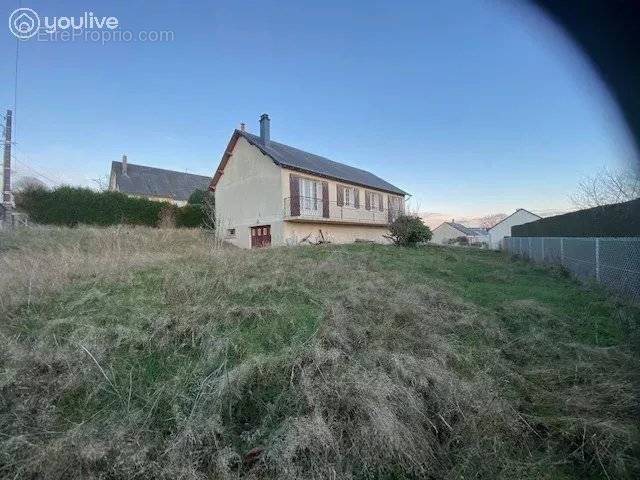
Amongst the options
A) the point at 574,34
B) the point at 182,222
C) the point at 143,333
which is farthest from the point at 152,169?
the point at 574,34

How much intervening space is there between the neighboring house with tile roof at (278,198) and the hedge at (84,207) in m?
4.18

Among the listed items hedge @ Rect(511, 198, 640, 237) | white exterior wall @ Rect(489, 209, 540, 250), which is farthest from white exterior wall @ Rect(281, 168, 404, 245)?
white exterior wall @ Rect(489, 209, 540, 250)

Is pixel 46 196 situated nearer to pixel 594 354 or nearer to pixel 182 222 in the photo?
pixel 182 222

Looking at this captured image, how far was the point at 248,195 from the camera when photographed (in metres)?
18.1

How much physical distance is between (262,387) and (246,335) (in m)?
0.85

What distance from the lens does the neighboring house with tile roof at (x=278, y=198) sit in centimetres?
1634

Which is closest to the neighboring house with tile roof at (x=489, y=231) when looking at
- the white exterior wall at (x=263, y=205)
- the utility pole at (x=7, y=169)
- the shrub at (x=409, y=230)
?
the shrub at (x=409, y=230)

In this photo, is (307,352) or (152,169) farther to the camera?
(152,169)

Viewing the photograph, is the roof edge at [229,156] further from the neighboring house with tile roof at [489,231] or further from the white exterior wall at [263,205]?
the neighboring house with tile roof at [489,231]

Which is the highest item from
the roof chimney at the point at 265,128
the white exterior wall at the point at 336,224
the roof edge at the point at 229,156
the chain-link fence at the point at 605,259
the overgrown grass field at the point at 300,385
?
the roof chimney at the point at 265,128

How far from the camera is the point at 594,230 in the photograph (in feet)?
31.0

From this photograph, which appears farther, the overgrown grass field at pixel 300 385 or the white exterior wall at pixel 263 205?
the white exterior wall at pixel 263 205

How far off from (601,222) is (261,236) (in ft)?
45.0

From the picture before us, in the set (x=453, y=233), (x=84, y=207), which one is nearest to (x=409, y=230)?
(x=84, y=207)
